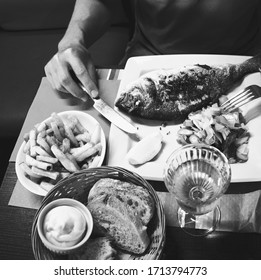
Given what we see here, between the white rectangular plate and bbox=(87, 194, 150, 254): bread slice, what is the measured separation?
0.48ft

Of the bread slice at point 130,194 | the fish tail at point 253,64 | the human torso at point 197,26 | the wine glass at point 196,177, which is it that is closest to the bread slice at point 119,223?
the bread slice at point 130,194

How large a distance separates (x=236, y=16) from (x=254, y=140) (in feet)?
1.56

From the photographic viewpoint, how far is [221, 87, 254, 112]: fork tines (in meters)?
1.07

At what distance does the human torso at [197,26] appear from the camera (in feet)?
3.99

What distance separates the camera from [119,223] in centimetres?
84

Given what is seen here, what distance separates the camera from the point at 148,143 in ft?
3.29

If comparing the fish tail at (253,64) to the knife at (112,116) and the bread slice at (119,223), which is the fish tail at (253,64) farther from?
the bread slice at (119,223)

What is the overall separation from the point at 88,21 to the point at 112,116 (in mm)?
452

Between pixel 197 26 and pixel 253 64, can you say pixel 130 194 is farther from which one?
pixel 197 26

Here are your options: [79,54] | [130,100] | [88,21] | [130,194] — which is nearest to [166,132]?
[130,100]

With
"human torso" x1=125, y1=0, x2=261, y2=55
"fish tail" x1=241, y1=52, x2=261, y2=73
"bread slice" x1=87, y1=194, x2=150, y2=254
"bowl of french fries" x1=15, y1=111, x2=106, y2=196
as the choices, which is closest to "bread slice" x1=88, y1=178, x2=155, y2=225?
"bread slice" x1=87, y1=194, x2=150, y2=254

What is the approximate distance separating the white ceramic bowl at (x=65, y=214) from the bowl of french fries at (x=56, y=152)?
0.15 metres
